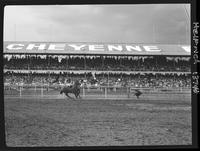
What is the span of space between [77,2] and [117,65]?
11.6 meters

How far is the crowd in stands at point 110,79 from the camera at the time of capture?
1247 cm

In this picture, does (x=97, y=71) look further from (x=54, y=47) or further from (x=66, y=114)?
(x=66, y=114)

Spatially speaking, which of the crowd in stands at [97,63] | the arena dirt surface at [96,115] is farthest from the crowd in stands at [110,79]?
the arena dirt surface at [96,115]

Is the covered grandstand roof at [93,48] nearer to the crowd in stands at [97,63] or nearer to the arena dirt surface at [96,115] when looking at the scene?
the crowd in stands at [97,63]

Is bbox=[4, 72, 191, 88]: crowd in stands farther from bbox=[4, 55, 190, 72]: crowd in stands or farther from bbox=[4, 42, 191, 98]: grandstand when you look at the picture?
bbox=[4, 55, 190, 72]: crowd in stands

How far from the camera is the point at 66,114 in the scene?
25.5ft

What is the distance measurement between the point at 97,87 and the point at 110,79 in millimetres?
2841

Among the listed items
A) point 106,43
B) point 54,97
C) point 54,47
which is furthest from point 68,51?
point 54,97

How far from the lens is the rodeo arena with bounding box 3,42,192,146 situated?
6871 mm

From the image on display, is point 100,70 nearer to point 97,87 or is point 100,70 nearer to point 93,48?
point 93,48

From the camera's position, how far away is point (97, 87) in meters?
10.2

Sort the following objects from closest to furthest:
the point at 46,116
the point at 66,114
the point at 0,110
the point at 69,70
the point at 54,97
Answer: the point at 0,110 < the point at 66,114 < the point at 46,116 < the point at 54,97 < the point at 69,70

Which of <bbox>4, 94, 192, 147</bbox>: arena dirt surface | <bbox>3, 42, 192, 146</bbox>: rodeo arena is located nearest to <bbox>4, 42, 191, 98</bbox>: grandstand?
<bbox>3, 42, 192, 146</bbox>: rodeo arena

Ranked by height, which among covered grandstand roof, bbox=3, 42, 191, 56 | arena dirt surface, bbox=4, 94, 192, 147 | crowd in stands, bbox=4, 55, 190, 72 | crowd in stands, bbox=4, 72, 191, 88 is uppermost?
covered grandstand roof, bbox=3, 42, 191, 56
